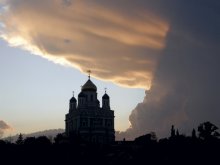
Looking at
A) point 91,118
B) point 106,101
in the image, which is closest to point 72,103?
point 106,101

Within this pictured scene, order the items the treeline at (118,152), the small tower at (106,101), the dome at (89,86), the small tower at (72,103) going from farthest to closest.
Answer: the small tower at (72,103) < the small tower at (106,101) < the dome at (89,86) < the treeline at (118,152)

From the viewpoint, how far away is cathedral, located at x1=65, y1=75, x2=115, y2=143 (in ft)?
514

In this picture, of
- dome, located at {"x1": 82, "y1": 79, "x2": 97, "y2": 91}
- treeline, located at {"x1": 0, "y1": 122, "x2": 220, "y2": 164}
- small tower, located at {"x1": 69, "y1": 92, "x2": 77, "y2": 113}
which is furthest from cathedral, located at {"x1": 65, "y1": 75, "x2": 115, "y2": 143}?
treeline, located at {"x1": 0, "y1": 122, "x2": 220, "y2": 164}

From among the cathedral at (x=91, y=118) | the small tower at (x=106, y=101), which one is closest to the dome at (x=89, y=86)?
the cathedral at (x=91, y=118)

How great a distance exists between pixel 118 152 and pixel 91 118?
774 inches

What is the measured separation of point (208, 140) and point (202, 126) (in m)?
6.61

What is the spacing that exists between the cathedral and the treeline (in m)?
13.8

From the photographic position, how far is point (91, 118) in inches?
6171

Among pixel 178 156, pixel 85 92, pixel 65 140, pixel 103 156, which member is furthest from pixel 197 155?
pixel 85 92

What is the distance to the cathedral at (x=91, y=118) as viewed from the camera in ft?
514

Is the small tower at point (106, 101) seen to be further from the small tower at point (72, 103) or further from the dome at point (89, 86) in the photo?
the small tower at point (72, 103)

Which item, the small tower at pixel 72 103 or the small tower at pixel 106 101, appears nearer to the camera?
the small tower at pixel 106 101

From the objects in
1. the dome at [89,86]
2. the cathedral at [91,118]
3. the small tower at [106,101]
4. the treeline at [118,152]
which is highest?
the dome at [89,86]

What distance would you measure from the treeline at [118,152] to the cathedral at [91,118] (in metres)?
13.8
